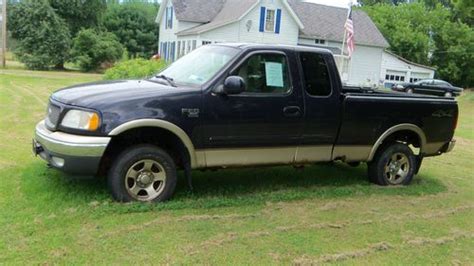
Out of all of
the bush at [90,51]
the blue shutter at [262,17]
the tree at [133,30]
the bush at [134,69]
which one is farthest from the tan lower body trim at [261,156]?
the tree at [133,30]

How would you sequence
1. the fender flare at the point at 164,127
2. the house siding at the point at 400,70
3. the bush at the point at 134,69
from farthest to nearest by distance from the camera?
the house siding at the point at 400,70, the bush at the point at 134,69, the fender flare at the point at 164,127

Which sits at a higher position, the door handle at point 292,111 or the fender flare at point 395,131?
the door handle at point 292,111

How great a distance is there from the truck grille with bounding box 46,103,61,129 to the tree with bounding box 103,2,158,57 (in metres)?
47.7

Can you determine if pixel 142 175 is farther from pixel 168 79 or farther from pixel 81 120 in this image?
pixel 168 79

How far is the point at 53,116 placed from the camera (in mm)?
5758

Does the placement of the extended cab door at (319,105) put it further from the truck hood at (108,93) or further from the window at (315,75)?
the truck hood at (108,93)

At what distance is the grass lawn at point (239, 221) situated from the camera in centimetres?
467

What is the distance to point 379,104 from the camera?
7105mm

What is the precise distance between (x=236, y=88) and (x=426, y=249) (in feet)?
8.63

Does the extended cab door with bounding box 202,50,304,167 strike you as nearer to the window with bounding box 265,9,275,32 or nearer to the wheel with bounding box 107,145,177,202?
the wheel with bounding box 107,145,177,202

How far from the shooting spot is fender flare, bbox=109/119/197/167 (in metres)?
5.43

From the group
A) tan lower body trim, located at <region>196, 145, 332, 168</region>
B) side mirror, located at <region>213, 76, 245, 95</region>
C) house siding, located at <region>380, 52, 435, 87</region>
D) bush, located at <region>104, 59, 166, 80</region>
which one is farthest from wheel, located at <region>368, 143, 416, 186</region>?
house siding, located at <region>380, 52, 435, 87</region>

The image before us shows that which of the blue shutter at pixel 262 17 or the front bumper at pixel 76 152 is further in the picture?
the blue shutter at pixel 262 17

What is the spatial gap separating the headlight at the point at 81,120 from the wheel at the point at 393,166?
4127 millimetres
